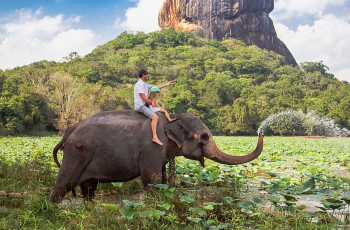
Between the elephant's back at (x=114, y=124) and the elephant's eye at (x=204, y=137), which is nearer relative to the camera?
the elephant's back at (x=114, y=124)

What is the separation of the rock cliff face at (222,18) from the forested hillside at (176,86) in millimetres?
7599

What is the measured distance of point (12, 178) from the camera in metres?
6.54

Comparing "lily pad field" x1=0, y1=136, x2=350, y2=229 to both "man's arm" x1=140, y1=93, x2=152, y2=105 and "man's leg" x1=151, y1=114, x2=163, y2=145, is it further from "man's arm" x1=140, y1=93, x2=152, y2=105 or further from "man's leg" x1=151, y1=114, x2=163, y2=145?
"man's arm" x1=140, y1=93, x2=152, y2=105

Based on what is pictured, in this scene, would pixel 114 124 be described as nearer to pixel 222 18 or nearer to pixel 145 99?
pixel 145 99

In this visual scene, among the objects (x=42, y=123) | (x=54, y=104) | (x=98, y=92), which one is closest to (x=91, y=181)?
(x=42, y=123)

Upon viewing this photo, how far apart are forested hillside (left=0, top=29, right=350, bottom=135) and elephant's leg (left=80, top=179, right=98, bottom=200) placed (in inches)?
1081

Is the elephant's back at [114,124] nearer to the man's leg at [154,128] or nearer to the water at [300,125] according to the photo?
the man's leg at [154,128]

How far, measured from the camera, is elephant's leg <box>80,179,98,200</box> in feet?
17.6

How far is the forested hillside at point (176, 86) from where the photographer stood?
3775 centimetres

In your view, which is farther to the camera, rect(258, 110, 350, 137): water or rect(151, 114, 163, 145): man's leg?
rect(258, 110, 350, 137): water

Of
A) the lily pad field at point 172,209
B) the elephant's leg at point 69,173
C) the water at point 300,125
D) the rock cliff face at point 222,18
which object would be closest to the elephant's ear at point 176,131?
the lily pad field at point 172,209

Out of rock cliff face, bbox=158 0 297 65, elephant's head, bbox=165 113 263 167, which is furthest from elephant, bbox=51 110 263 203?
rock cliff face, bbox=158 0 297 65

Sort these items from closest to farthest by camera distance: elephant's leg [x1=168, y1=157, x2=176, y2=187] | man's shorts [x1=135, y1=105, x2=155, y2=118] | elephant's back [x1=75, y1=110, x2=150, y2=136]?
elephant's back [x1=75, y1=110, x2=150, y2=136], man's shorts [x1=135, y1=105, x2=155, y2=118], elephant's leg [x1=168, y1=157, x2=176, y2=187]

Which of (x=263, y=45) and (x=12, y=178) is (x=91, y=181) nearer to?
(x=12, y=178)
